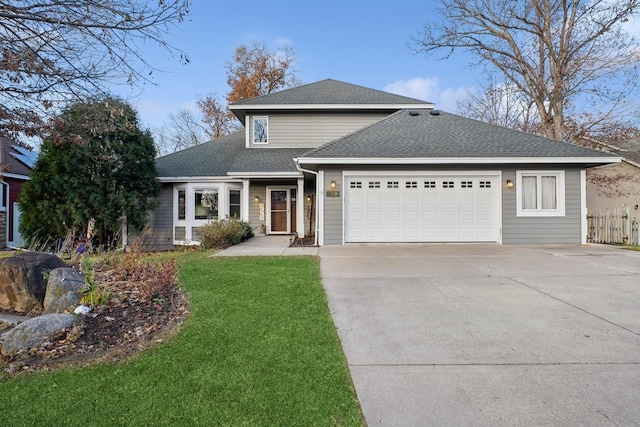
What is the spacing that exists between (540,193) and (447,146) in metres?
3.24

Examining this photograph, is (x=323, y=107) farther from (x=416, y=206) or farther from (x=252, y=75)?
(x=252, y=75)

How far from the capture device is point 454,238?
1126 centimetres

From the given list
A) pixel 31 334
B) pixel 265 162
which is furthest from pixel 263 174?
pixel 31 334

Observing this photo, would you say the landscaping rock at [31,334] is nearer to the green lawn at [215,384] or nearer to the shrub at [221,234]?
the green lawn at [215,384]

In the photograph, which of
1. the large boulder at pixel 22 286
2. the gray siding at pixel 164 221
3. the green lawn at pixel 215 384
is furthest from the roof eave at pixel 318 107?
the green lawn at pixel 215 384

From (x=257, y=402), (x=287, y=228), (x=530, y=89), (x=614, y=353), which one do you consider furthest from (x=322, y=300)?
(x=530, y=89)

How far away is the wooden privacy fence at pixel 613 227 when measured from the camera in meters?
12.1

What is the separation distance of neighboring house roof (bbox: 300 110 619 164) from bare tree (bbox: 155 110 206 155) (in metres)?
23.1

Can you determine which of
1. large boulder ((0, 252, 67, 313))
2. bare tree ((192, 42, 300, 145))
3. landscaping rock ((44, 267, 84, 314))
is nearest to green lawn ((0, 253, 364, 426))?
landscaping rock ((44, 267, 84, 314))

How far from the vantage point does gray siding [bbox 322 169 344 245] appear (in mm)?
11023

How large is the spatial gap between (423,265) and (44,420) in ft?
22.2

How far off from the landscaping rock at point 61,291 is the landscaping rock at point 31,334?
70 centimetres

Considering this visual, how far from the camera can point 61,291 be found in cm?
440

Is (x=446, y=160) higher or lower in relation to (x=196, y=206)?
higher
